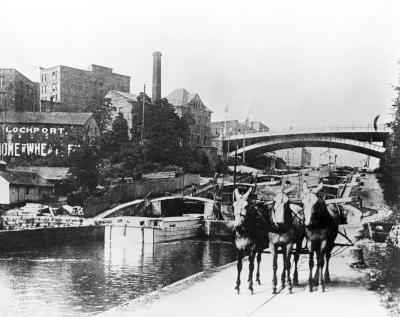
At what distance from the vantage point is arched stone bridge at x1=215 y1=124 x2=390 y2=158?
28109 mm

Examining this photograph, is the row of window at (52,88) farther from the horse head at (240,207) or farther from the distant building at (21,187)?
the horse head at (240,207)

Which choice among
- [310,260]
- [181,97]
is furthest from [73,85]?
[310,260]

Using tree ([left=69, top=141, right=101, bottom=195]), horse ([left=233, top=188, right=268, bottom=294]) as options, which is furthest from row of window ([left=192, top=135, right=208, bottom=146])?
horse ([left=233, top=188, right=268, bottom=294])

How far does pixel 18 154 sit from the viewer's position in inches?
1706

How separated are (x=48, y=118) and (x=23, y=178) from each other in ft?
43.2

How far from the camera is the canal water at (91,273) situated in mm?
14008

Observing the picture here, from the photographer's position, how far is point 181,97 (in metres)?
52.7

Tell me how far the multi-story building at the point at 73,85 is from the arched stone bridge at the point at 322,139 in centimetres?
1848

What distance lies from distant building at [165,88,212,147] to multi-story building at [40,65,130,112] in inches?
406

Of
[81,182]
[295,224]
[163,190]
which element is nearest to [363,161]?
[163,190]

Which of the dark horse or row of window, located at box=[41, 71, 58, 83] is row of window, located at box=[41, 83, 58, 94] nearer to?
row of window, located at box=[41, 71, 58, 83]

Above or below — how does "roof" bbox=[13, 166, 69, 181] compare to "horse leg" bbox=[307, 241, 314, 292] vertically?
above

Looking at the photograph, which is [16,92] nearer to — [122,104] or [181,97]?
[122,104]

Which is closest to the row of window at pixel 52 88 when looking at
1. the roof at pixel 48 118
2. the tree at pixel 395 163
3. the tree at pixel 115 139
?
the roof at pixel 48 118
